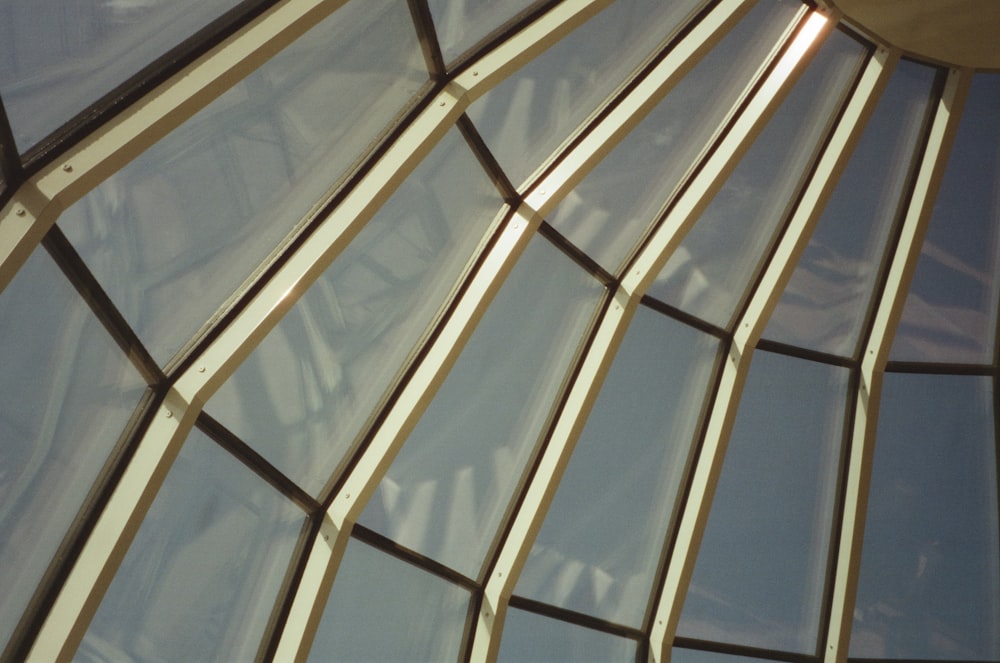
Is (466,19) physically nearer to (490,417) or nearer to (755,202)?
(755,202)

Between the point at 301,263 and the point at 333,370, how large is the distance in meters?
1.80

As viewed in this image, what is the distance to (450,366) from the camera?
11820 mm

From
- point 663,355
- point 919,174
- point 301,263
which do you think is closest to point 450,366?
point 301,263

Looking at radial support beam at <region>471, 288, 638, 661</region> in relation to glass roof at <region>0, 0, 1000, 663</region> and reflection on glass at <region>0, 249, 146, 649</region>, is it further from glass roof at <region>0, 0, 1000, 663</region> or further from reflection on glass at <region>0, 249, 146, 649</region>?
reflection on glass at <region>0, 249, 146, 649</region>

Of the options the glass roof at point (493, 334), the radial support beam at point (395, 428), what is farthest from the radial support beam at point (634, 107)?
the radial support beam at point (395, 428)

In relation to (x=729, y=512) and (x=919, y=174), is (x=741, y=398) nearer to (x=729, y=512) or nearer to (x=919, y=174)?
(x=729, y=512)

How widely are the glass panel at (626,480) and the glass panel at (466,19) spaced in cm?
486

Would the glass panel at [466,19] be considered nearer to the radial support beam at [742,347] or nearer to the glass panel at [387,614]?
the radial support beam at [742,347]

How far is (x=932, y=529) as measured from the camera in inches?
619

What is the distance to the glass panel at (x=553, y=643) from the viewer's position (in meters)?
14.6

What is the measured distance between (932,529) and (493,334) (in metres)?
7.74

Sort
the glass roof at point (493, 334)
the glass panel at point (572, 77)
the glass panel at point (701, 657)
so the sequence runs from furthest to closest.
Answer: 1. the glass panel at point (701, 657)
2. the glass panel at point (572, 77)
3. the glass roof at point (493, 334)

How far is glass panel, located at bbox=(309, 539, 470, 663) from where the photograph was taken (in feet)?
42.1

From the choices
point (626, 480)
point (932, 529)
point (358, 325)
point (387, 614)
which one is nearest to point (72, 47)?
point (358, 325)
